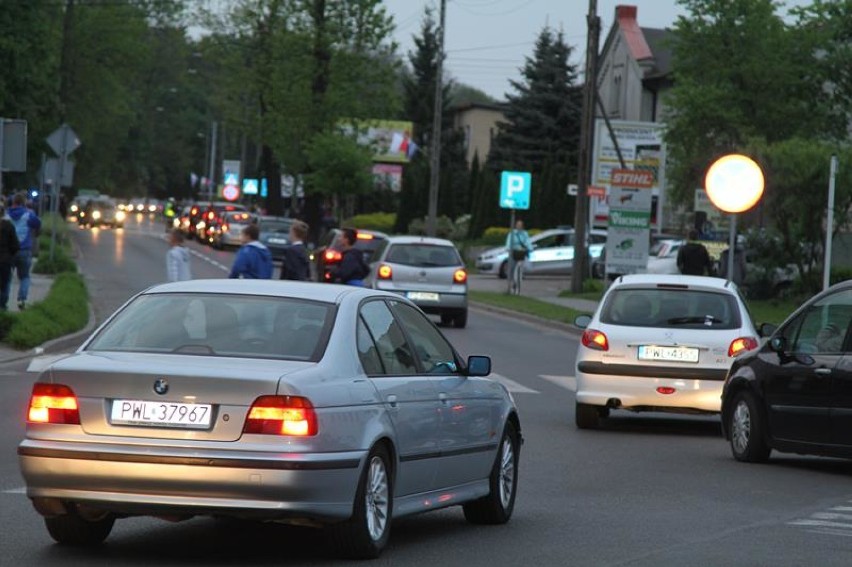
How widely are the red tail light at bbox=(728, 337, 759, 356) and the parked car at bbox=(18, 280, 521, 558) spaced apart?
7600 millimetres

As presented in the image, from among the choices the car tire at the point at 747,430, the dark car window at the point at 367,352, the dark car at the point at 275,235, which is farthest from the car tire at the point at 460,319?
the dark car at the point at 275,235

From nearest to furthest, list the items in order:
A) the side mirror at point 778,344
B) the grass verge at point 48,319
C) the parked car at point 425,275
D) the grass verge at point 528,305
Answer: the side mirror at point 778,344 < the grass verge at point 48,319 < the parked car at point 425,275 < the grass verge at point 528,305

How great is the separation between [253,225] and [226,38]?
67.1m

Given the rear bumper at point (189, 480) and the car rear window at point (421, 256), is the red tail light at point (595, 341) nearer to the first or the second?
the rear bumper at point (189, 480)

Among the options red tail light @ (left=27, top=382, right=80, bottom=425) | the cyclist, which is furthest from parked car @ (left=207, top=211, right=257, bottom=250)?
red tail light @ (left=27, top=382, right=80, bottom=425)

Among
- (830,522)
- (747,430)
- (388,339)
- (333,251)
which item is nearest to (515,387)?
(747,430)

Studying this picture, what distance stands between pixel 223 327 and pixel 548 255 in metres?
52.7

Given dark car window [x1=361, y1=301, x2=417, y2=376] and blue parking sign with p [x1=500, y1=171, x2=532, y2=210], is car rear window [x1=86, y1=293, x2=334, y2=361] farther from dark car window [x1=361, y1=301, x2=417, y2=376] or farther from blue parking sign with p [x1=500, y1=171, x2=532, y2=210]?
blue parking sign with p [x1=500, y1=171, x2=532, y2=210]

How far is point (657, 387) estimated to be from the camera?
56.1 feet

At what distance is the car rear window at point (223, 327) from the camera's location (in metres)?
9.13

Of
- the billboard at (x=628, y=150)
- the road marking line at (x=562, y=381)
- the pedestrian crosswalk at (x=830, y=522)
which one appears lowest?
the road marking line at (x=562, y=381)

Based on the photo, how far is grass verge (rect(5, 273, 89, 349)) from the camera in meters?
23.6

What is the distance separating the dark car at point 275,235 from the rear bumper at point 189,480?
51563 millimetres

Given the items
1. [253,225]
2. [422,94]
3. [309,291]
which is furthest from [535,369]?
[422,94]
